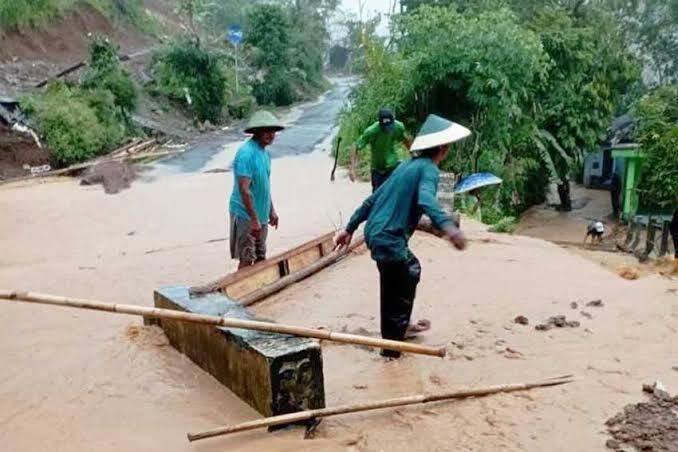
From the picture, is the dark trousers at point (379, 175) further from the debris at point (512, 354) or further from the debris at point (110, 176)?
the debris at point (110, 176)

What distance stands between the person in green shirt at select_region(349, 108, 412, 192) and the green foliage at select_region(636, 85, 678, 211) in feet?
23.9

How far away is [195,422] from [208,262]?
411 centimetres

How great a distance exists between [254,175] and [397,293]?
1721 mm

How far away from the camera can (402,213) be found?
14.1 feet

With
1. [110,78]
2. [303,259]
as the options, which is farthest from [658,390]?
[110,78]

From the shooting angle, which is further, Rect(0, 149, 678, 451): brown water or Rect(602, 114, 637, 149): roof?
Rect(602, 114, 637, 149): roof

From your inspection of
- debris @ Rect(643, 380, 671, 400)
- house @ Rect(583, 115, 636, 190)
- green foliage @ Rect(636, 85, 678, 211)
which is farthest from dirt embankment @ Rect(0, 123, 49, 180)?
house @ Rect(583, 115, 636, 190)

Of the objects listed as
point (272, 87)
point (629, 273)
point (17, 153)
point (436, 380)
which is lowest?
point (629, 273)

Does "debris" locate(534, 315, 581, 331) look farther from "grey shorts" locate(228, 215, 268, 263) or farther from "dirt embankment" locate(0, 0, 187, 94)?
"dirt embankment" locate(0, 0, 187, 94)

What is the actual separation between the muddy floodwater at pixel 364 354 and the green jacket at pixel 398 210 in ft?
2.81

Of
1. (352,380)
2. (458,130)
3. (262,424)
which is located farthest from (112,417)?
(458,130)

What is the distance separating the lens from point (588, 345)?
190 inches

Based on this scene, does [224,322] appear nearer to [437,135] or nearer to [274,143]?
[437,135]

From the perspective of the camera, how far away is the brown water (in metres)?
3.75
